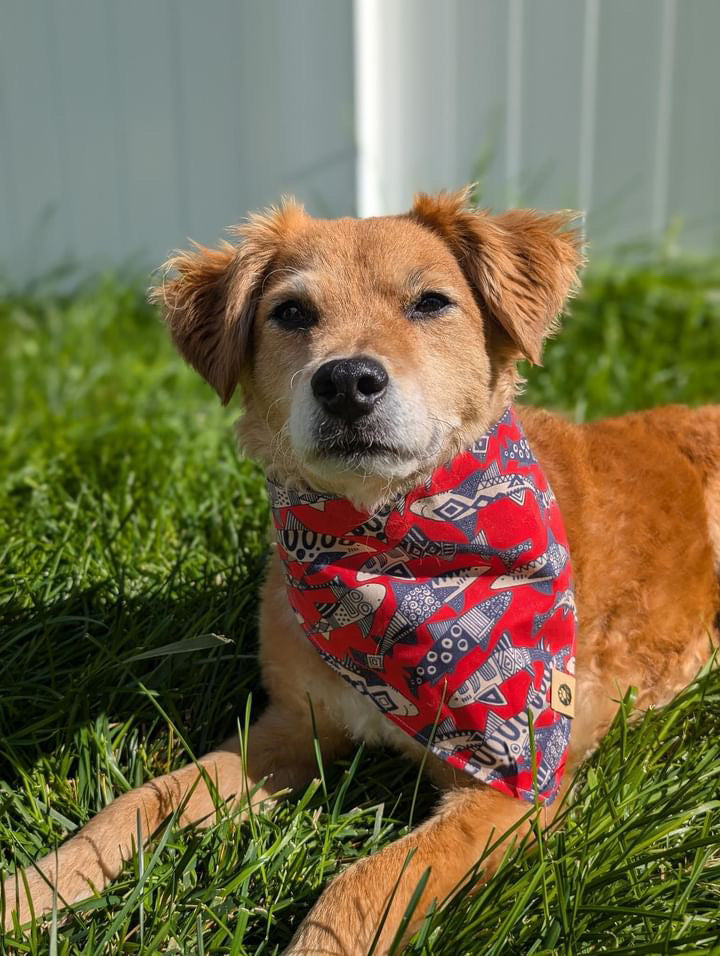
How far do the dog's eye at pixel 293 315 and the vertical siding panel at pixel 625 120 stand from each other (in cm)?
371

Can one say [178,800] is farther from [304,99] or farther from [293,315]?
[304,99]

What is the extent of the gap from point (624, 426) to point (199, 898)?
6.26ft

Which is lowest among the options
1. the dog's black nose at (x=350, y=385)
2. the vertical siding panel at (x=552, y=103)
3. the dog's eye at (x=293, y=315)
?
the dog's black nose at (x=350, y=385)

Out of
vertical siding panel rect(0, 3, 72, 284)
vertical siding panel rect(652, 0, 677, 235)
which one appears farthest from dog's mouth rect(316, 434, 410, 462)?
vertical siding panel rect(0, 3, 72, 284)

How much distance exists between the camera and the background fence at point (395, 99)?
220 inches

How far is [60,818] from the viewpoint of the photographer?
2.52m

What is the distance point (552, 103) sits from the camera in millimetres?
5762

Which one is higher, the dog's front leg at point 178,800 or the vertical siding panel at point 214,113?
the vertical siding panel at point 214,113

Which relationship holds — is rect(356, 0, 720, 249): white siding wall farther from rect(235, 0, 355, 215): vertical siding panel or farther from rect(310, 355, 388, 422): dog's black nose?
rect(310, 355, 388, 422): dog's black nose

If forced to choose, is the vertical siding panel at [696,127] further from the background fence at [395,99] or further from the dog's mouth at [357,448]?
the dog's mouth at [357,448]

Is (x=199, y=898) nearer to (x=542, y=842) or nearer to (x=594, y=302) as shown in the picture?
(x=542, y=842)

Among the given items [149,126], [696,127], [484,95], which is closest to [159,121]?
[149,126]

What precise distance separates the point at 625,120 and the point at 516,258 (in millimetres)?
3479

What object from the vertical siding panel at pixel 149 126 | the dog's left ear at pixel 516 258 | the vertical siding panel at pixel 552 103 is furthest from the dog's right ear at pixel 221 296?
the vertical siding panel at pixel 149 126
